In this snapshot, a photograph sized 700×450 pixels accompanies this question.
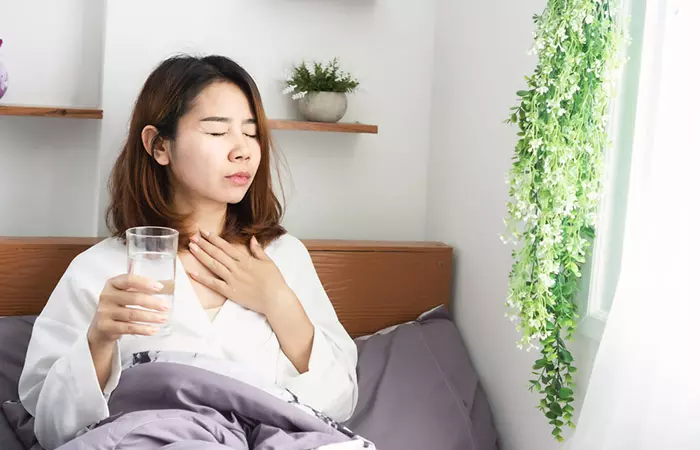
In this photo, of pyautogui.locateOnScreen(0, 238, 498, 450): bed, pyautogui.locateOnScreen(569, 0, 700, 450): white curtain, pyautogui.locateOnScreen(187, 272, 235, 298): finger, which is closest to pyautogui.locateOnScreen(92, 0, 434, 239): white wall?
pyautogui.locateOnScreen(0, 238, 498, 450): bed

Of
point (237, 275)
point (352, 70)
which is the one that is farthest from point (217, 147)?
point (352, 70)

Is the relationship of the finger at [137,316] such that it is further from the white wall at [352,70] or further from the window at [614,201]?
the white wall at [352,70]

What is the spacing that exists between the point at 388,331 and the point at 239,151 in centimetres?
72

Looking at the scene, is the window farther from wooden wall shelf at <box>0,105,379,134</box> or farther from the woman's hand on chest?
wooden wall shelf at <box>0,105,379,134</box>

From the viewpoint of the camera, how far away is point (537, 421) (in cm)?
173

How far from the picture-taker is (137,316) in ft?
3.92

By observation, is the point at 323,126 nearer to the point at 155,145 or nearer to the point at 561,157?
the point at 155,145

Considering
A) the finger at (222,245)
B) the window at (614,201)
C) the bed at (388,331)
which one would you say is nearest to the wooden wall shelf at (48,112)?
the bed at (388,331)

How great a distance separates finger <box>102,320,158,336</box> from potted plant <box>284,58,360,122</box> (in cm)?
108

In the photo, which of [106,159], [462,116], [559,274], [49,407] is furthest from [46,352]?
[462,116]

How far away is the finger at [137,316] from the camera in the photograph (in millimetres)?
1174

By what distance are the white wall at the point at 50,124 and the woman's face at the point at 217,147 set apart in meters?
0.71

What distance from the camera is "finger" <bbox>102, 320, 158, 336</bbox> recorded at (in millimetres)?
1188

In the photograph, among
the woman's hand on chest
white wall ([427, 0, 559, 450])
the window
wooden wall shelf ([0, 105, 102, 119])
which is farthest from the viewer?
wooden wall shelf ([0, 105, 102, 119])
